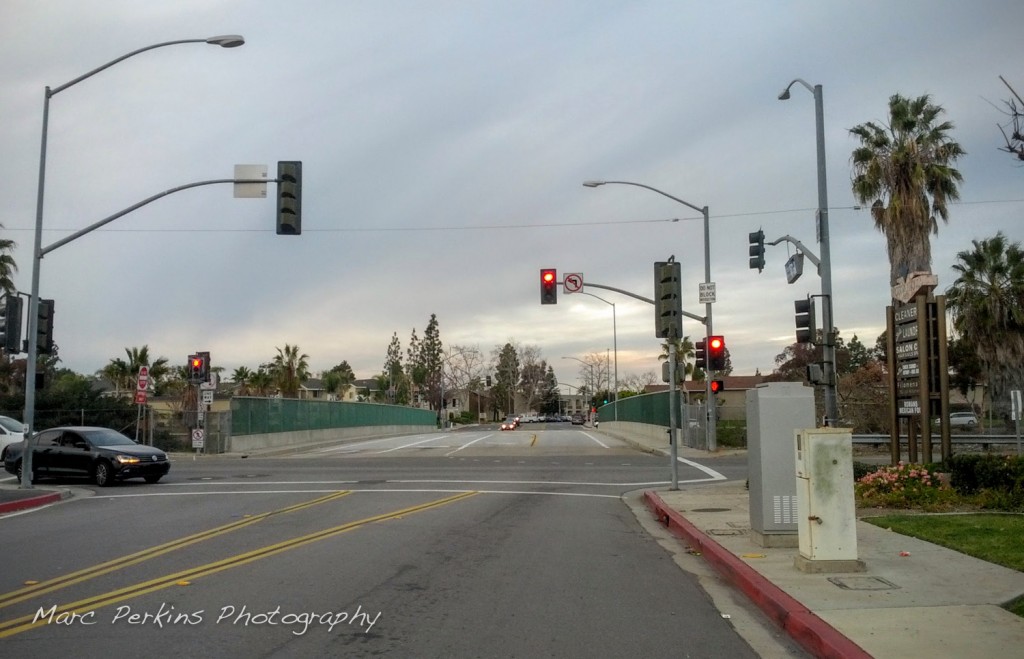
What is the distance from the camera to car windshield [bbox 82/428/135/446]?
22.6 metres

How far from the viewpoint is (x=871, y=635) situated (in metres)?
6.79

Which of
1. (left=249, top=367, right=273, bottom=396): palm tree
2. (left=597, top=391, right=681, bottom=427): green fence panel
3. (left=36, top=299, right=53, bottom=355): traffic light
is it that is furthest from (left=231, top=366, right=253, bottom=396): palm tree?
(left=36, top=299, right=53, bottom=355): traffic light

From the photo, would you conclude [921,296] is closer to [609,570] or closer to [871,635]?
→ [609,570]

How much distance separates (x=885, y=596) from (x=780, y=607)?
107 cm

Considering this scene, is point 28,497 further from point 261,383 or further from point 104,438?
point 261,383

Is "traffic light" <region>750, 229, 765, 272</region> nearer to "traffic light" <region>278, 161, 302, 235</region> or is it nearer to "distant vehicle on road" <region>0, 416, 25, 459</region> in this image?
"traffic light" <region>278, 161, 302, 235</region>

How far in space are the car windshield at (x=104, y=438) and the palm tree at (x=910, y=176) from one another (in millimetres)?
25635

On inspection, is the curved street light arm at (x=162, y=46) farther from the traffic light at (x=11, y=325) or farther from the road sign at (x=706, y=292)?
the road sign at (x=706, y=292)

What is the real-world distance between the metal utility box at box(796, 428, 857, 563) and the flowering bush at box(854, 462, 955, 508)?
6.11m

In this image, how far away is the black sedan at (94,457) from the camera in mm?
21812

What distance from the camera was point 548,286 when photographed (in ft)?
88.7

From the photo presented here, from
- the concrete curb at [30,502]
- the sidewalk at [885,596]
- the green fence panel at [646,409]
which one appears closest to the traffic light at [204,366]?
the concrete curb at [30,502]

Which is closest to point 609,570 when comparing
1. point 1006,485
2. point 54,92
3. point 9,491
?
point 1006,485

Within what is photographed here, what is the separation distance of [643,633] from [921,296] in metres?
11.6
